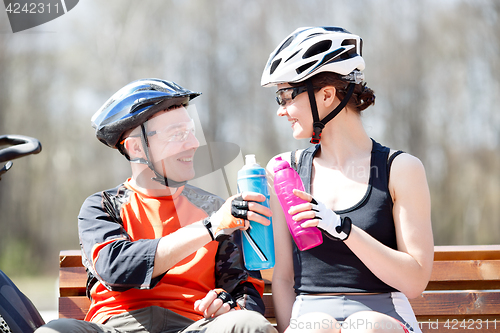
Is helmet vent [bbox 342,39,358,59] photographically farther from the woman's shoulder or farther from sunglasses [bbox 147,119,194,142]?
sunglasses [bbox 147,119,194,142]

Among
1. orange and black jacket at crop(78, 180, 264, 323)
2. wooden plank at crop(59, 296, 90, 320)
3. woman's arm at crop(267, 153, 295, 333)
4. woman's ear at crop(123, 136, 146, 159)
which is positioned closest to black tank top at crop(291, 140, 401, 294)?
woman's arm at crop(267, 153, 295, 333)

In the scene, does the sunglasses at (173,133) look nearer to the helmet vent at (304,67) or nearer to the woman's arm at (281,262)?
the woman's arm at (281,262)

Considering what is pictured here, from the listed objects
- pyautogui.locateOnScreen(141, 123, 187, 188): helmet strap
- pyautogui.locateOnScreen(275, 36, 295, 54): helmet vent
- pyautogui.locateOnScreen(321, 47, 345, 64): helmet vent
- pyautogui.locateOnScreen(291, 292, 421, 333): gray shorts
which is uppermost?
pyautogui.locateOnScreen(275, 36, 295, 54): helmet vent

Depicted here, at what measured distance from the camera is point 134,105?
245 cm

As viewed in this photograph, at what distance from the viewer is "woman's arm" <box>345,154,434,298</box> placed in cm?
203

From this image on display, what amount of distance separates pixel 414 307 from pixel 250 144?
6.72 m

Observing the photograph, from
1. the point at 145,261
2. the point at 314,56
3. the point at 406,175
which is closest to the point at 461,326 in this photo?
the point at 406,175

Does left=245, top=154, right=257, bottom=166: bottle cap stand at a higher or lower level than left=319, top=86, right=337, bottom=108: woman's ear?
lower

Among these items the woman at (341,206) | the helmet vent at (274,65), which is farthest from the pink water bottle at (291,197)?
the helmet vent at (274,65)

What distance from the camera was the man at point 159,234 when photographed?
2.08 metres

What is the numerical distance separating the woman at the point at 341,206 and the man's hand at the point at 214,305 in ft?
1.05

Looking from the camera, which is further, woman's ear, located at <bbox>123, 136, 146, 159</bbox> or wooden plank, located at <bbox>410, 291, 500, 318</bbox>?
wooden plank, located at <bbox>410, 291, 500, 318</bbox>

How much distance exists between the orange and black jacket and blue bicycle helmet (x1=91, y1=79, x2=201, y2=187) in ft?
0.64

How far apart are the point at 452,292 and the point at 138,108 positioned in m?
2.31
